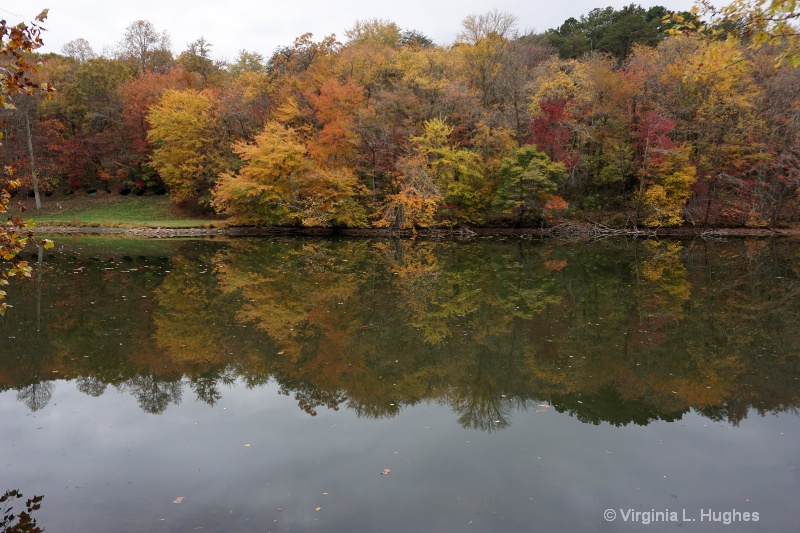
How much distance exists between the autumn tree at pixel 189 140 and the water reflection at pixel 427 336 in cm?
1884

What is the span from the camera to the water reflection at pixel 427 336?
26.5 ft

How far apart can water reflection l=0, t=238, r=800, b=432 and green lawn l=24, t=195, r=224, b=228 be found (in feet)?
55.8

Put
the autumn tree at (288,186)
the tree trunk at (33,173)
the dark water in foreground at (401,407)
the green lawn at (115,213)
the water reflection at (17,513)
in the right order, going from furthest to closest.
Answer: the tree trunk at (33,173), the green lawn at (115,213), the autumn tree at (288,186), the dark water in foreground at (401,407), the water reflection at (17,513)

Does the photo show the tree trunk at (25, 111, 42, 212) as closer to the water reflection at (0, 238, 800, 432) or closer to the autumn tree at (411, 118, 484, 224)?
the water reflection at (0, 238, 800, 432)

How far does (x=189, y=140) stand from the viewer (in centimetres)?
3844

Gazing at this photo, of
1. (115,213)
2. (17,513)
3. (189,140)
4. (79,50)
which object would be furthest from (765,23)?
(79,50)

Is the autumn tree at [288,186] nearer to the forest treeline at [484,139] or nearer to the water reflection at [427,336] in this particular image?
the forest treeline at [484,139]

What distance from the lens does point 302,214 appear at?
32000 mm

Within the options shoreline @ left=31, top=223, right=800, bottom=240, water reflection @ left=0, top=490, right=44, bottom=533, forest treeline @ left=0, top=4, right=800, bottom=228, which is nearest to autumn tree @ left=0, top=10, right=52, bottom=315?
water reflection @ left=0, top=490, right=44, bottom=533

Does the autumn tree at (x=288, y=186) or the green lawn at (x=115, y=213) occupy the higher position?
the autumn tree at (x=288, y=186)

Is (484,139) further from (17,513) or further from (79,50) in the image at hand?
(79,50)

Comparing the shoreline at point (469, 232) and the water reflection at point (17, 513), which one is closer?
the water reflection at point (17, 513)

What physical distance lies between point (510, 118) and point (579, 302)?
23770mm

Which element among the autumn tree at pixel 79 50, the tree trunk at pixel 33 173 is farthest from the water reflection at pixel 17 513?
the autumn tree at pixel 79 50
